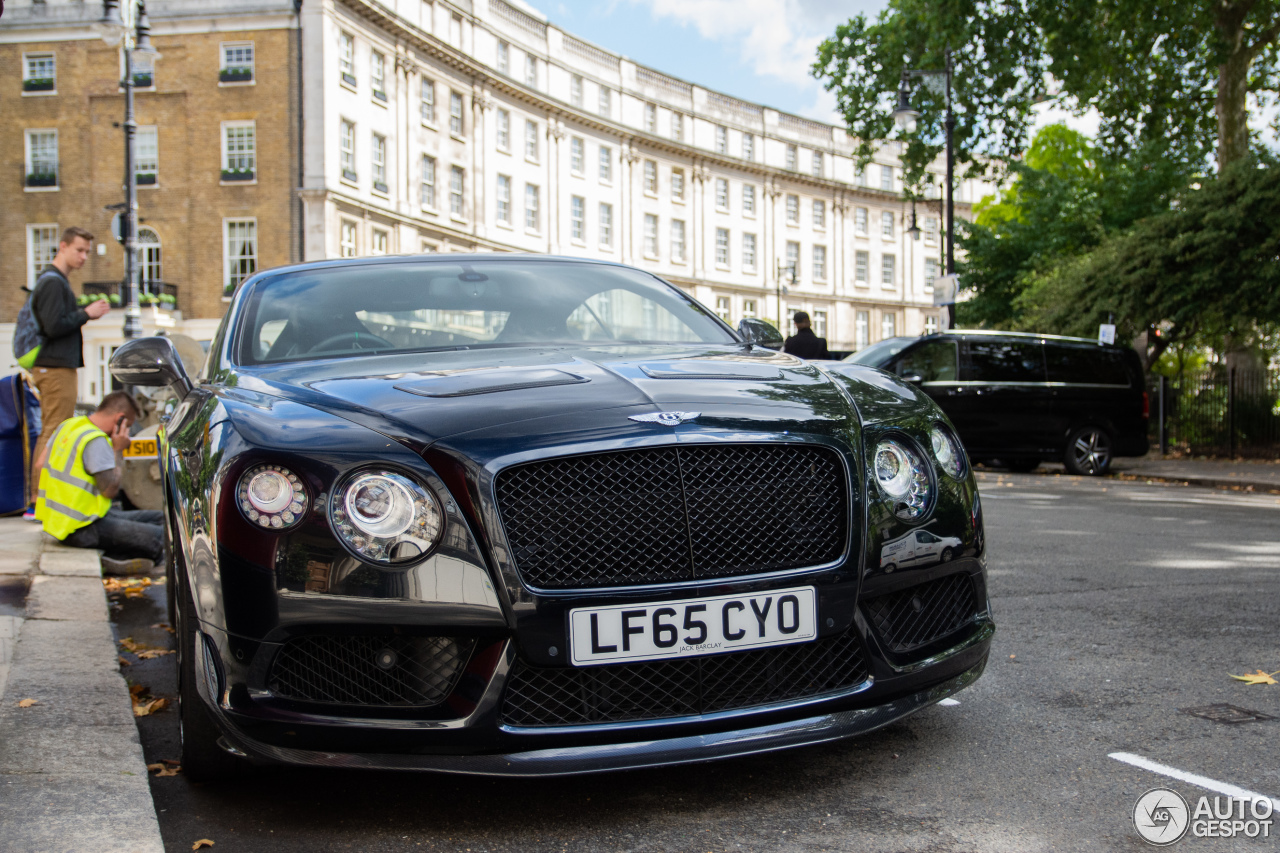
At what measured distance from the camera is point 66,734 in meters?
3.35

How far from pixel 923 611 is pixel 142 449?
304 inches

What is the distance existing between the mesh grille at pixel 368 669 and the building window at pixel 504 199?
4874cm

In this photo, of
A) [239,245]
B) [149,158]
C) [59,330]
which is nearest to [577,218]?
[239,245]

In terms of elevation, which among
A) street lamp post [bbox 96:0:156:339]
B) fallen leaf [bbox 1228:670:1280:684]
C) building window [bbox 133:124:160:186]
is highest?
building window [bbox 133:124:160:186]

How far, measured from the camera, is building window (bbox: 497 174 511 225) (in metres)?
50.5

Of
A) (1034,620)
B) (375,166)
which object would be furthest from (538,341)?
(375,166)

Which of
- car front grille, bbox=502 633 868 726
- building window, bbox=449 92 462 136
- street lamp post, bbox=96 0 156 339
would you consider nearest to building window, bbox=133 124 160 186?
building window, bbox=449 92 462 136

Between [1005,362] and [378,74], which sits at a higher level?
[378,74]

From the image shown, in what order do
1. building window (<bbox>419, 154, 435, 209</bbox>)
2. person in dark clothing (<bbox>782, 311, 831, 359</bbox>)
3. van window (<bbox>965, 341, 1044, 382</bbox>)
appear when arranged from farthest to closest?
building window (<bbox>419, 154, 435, 209</bbox>) → van window (<bbox>965, 341, 1044, 382</bbox>) → person in dark clothing (<bbox>782, 311, 831, 359</bbox>)

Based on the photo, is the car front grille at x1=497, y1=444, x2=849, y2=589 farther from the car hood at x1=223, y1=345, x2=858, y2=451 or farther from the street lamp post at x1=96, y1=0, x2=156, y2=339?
the street lamp post at x1=96, y1=0, x2=156, y2=339

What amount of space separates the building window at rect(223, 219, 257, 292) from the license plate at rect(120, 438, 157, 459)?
3185cm

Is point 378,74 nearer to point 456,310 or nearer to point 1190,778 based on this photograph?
point 456,310

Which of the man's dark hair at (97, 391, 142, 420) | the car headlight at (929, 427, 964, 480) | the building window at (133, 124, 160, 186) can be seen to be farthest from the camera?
the building window at (133, 124, 160, 186)

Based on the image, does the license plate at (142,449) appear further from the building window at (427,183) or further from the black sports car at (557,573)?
the building window at (427,183)
